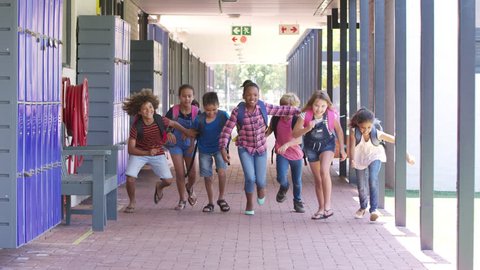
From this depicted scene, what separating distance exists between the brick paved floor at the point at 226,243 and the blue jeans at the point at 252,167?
407 millimetres

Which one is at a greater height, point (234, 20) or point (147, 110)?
point (234, 20)

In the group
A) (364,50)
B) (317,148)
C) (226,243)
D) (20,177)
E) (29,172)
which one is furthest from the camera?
(364,50)

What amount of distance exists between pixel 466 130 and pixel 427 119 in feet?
4.91

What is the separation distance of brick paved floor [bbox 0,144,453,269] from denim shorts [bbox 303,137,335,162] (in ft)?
2.41

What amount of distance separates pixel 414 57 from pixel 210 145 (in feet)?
18.1

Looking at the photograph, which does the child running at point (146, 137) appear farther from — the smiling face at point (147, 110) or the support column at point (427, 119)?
the support column at point (427, 119)

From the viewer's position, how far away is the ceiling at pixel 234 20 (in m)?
19.2

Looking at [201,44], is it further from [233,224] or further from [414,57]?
[233,224]

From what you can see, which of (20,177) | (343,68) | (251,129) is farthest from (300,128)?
(343,68)

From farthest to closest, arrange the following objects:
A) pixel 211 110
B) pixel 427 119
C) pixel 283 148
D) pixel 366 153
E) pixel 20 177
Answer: pixel 211 110 → pixel 283 148 → pixel 366 153 → pixel 427 119 → pixel 20 177

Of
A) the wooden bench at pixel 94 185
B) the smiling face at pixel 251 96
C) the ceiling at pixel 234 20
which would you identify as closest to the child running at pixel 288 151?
the smiling face at pixel 251 96

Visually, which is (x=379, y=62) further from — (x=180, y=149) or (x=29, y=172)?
(x=29, y=172)

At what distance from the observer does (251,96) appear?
1035cm

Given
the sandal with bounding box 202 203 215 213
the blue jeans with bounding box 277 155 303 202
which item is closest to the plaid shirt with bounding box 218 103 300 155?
the blue jeans with bounding box 277 155 303 202
